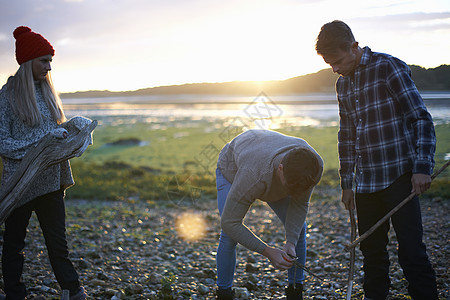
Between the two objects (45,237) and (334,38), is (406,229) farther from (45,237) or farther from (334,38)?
(45,237)

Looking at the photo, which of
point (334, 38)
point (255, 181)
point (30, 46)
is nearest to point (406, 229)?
point (255, 181)

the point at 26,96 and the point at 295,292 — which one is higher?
the point at 26,96

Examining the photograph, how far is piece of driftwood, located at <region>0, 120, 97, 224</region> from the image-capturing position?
3113 mm

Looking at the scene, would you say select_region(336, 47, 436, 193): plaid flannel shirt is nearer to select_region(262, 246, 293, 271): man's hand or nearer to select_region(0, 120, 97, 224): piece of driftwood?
select_region(262, 246, 293, 271): man's hand

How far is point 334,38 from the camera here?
3.02 metres

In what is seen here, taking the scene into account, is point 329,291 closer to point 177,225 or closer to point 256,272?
point 256,272

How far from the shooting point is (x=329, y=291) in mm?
4371

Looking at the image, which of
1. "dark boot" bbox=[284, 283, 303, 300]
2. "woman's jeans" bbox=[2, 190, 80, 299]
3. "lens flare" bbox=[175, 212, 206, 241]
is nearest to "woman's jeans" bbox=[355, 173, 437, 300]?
"dark boot" bbox=[284, 283, 303, 300]

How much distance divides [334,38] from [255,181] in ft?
4.70

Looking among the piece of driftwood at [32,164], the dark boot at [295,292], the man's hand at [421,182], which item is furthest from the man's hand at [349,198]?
the piece of driftwood at [32,164]

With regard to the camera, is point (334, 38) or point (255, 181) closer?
point (255, 181)

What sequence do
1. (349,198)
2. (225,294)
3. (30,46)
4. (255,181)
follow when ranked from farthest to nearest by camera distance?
(349,198), (225,294), (30,46), (255,181)

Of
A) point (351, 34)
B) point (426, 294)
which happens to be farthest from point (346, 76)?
point (426, 294)

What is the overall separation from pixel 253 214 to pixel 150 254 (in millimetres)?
3813
